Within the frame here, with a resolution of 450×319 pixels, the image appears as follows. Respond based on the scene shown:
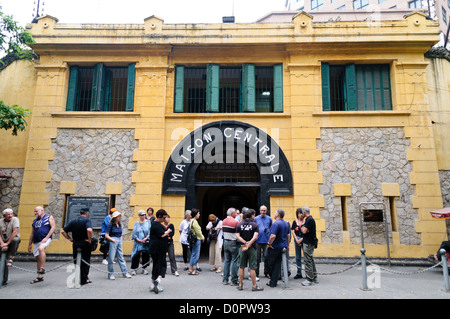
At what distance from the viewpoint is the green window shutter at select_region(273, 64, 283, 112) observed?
38.7ft

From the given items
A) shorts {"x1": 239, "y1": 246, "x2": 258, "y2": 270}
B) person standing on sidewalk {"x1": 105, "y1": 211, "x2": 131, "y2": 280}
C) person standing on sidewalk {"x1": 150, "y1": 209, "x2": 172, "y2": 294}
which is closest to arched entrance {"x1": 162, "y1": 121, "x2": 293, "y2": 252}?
person standing on sidewalk {"x1": 105, "y1": 211, "x2": 131, "y2": 280}

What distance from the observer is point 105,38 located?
11.9m

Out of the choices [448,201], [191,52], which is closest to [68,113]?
[191,52]

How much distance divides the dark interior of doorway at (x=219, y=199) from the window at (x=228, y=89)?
394 cm

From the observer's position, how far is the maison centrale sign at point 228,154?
36.9 feet

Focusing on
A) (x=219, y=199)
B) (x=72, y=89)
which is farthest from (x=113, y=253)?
(x=219, y=199)

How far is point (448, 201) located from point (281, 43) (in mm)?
8296

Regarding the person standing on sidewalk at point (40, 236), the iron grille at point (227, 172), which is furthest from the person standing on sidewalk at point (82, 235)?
the iron grille at point (227, 172)

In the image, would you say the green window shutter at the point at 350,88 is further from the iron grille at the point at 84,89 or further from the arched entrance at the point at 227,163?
the iron grille at the point at 84,89

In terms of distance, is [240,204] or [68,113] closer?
[68,113]

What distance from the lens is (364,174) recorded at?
36.3 ft

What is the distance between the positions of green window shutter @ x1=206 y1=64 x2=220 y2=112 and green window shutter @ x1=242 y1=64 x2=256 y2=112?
1019 mm

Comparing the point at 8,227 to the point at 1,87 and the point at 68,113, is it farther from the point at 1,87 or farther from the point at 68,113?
the point at 1,87

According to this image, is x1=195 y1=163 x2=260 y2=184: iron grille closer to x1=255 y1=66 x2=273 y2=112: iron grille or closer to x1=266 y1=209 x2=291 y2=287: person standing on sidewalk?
x1=255 y1=66 x2=273 y2=112: iron grille
